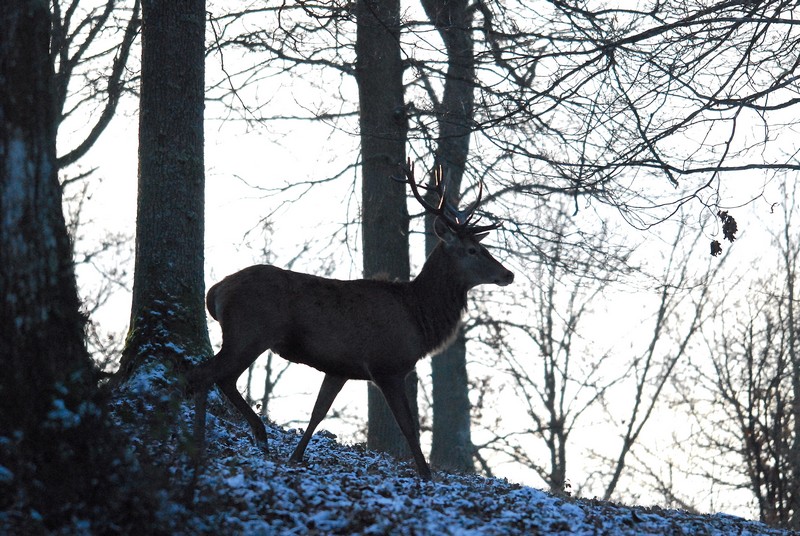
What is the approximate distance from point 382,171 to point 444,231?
3581 mm

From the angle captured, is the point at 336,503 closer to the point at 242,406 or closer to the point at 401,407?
the point at 242,406

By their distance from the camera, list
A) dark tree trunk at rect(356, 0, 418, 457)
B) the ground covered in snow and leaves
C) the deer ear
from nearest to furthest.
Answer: the ground covered in snow and leaves
the deer ear
dark tree trunk at rect(356, 0, 418, 457)

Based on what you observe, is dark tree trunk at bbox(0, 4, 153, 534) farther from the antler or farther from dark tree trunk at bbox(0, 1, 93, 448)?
the antler

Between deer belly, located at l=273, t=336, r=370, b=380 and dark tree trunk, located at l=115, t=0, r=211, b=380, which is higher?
dark tree trunk, located at l=115, t=0, r=211, b=380

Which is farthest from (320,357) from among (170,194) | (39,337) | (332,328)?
(39,337)

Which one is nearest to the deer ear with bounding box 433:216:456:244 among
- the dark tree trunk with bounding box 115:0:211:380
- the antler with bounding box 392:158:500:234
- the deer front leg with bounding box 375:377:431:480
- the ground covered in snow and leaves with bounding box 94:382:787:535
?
the antler with bounding box 392:158:500:234

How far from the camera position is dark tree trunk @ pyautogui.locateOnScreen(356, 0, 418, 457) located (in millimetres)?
13523

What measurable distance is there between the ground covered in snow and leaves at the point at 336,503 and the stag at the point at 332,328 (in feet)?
1.59

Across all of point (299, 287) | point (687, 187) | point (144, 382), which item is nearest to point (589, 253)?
point (687, 187)

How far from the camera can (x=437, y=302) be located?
10.0 meters

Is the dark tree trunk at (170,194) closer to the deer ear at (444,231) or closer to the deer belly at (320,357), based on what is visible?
the deer belly at (320,357)

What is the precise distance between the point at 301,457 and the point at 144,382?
60.2 inches

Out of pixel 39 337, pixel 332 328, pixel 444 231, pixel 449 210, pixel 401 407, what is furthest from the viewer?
pixel 449 210

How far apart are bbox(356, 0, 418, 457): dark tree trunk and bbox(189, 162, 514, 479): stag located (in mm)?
3366
